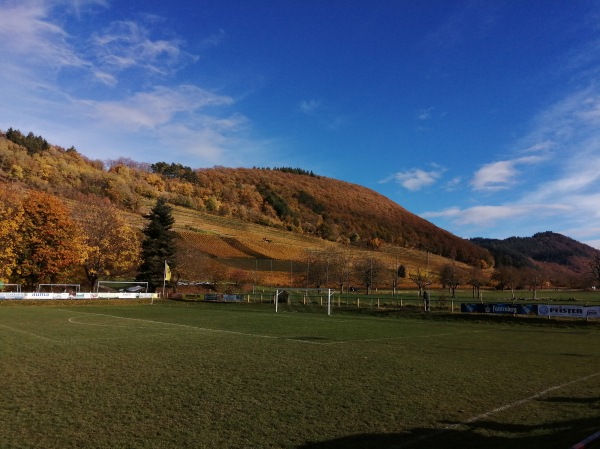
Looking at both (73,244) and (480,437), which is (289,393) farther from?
(73,244)

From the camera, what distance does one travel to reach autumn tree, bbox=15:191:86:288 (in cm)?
5069

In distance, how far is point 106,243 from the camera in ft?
185

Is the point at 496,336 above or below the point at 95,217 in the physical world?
below

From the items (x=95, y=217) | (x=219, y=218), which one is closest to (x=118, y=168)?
(x=219, y=218)

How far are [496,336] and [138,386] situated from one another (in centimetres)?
1935

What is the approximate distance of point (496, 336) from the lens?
24.2 m

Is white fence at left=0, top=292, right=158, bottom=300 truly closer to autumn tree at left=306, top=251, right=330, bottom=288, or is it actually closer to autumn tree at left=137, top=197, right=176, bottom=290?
autumn tree at left=137, top=197, right=176, bottom=290

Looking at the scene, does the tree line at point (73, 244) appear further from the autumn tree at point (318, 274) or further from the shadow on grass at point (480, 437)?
the shadow on grass at point (480, 437)

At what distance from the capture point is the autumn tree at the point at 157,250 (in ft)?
188

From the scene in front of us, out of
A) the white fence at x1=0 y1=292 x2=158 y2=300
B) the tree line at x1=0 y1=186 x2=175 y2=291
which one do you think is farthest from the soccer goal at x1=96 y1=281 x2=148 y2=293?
the white fence at x1=0 y1=292 x2=158 y2=300

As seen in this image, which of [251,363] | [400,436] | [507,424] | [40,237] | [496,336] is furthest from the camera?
[40,237]

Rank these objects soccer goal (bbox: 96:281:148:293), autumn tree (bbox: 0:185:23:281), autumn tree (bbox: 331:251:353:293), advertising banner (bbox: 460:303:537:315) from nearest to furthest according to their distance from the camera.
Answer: advertising banner (bbox: 460:303:537:315) → autumn tree (bbox: 0:185:23:281) → soccer goal (bbox: 96:281:148:293) → autumn tree (bbox: 331:251:353:293)

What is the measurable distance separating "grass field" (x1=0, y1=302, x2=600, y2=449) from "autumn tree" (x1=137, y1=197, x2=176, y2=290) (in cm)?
3728

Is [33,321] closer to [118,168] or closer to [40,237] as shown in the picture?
[40,237]
